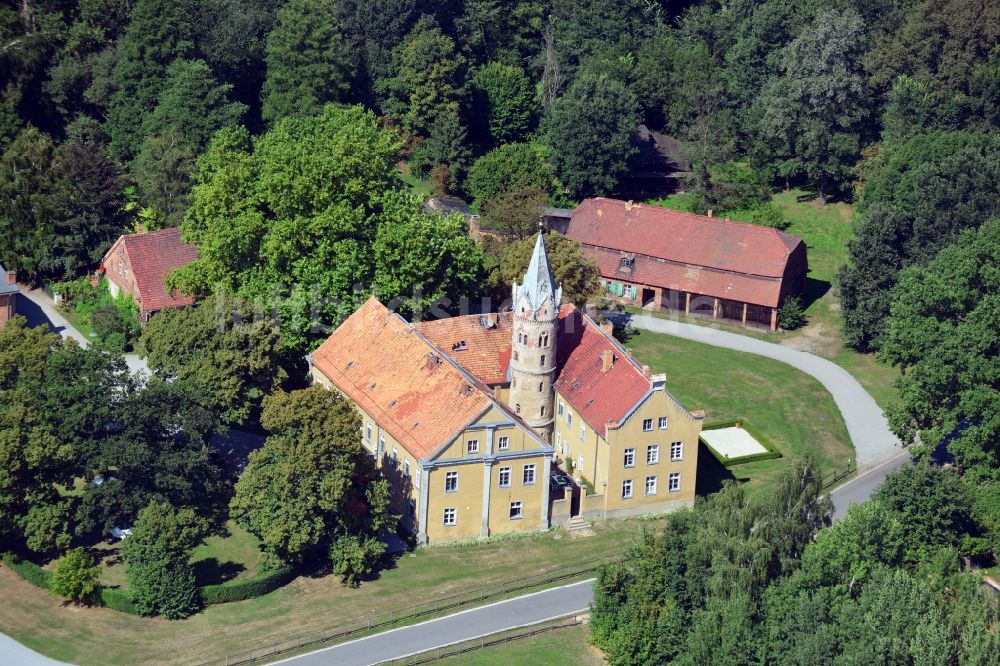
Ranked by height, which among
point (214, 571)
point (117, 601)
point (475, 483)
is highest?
point (475, 483)

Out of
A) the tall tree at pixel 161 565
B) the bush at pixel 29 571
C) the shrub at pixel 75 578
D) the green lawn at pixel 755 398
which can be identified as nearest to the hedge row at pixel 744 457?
the green lawn at pixel 755 398

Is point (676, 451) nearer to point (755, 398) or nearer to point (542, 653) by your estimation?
point (755, 398)

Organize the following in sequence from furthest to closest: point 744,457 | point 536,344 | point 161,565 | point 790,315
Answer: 1. point 790,315
2. point 744,457
3. point 536,344
4. point 161,565

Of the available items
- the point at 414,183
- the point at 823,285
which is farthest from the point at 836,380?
the point at 414,183

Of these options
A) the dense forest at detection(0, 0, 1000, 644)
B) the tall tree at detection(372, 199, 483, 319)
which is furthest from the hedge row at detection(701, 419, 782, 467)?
the tall tree at detection(372, 199, 483, 319)

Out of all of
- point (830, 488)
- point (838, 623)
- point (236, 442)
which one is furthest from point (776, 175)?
point (838, 623)

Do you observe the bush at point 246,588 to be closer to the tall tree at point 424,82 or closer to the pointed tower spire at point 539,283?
the pointed tower spire at point 539,283
